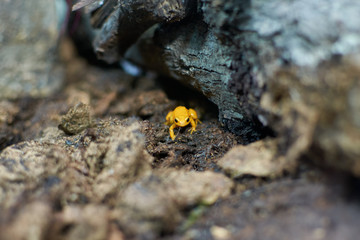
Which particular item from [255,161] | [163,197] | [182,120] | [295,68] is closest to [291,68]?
[295,68]

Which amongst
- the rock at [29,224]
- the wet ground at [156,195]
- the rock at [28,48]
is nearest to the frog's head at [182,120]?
the wet ground at [156,195]

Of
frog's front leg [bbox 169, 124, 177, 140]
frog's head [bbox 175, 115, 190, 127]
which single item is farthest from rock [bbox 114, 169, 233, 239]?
frog's head [bbox 175, 115, 190, 127]

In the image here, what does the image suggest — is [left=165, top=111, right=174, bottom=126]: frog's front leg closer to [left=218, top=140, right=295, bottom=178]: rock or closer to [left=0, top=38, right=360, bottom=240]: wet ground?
[left=0, top=38, right=360, bottom=240]: wet ground

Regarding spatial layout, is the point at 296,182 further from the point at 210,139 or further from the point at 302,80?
the point at 210,139

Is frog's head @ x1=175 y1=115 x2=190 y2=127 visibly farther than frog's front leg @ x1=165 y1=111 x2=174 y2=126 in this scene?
No

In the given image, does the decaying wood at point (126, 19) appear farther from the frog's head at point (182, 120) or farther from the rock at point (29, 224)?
the rock at point (29, 224)

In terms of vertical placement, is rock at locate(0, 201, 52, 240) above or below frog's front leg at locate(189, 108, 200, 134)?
above

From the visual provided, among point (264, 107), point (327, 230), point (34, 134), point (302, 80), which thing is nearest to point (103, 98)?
point (34, 134)

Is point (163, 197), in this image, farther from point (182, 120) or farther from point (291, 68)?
point (182, 120)
